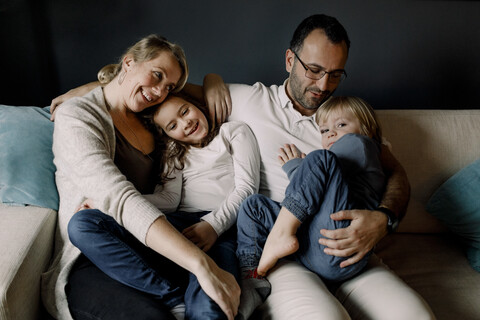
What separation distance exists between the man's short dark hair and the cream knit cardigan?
86 cm

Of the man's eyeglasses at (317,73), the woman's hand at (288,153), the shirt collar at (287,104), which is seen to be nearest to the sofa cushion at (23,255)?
the woman's hand at (288,153)

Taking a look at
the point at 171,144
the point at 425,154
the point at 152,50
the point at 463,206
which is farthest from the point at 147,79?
the point at 463,206

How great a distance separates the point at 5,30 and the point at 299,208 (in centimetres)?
182

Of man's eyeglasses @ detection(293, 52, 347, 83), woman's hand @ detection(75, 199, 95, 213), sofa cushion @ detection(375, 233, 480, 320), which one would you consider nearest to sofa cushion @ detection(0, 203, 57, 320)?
woman's hand @ detection(75, 199, 95, 213)

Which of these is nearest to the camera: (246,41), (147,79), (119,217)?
(119,217)

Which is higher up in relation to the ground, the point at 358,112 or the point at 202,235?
the point at 358,112

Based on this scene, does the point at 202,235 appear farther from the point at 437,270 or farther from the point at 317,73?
the point at 437,270

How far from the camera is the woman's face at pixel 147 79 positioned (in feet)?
4.86

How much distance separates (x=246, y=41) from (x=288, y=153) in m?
0.87

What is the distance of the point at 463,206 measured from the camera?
172 centimetres

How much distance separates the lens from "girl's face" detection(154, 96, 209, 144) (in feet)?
5.25

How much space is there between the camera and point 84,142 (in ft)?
4.22

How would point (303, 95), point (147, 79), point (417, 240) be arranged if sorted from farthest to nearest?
point (417, 240), point (303, 95), point (147, 79)

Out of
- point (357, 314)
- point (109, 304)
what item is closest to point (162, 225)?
point (109, 304)
